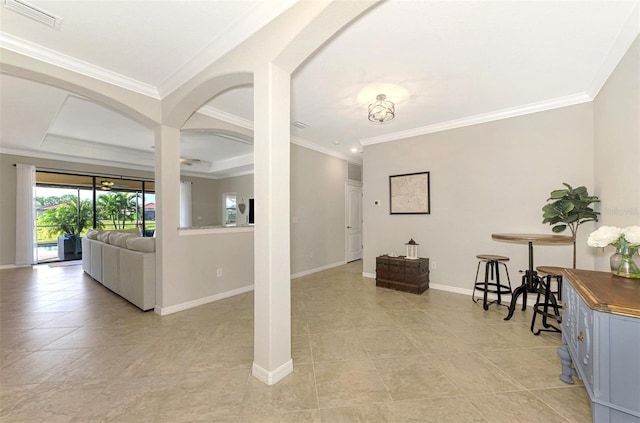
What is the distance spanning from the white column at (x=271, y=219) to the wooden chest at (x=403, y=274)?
2580 mm

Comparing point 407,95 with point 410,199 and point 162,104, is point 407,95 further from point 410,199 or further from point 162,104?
point 162,104

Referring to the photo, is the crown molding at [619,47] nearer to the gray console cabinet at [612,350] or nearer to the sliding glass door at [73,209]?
the gray console cabinet at [612,350]

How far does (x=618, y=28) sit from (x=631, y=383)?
98.3 inches

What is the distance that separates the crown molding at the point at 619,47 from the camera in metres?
1.88

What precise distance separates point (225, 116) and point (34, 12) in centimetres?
199

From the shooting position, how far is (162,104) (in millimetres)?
3072

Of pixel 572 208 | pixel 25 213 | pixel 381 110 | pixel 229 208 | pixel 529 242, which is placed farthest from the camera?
pixel 229 208

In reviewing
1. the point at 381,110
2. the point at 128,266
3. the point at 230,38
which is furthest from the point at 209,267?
the point at 381,110

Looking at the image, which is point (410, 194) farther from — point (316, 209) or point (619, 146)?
point (619, 146)

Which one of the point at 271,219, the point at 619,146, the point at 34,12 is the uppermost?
the point at 34,12

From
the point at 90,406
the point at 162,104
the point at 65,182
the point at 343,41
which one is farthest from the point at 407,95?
the point at 65,182

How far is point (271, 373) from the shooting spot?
6.07 ft

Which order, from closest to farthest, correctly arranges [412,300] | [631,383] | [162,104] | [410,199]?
[631,383] → [162,104] → [412,300] → [410,199]

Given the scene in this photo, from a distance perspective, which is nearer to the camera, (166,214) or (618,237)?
(618,237)
